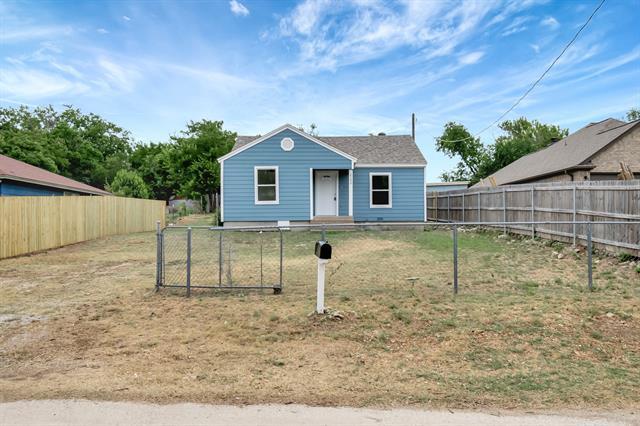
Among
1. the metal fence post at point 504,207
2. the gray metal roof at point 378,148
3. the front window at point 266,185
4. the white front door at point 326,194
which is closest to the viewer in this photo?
the metal fence post at point 504,207

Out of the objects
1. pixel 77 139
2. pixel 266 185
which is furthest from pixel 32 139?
pixel 266 185

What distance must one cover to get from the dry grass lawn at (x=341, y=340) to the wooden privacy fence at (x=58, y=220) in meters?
4.23

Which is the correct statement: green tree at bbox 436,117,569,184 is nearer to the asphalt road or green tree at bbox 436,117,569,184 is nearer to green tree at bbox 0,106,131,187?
green tree at bbox 0,106,131,187

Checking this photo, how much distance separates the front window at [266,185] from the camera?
53.2 feet

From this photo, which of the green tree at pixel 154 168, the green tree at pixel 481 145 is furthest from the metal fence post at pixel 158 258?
the green tree at pixel 154 168

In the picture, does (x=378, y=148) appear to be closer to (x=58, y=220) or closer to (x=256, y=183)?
(x=256, y=183)

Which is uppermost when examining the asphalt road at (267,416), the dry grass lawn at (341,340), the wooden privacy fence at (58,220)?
the wooden privacy fence at (58,220)

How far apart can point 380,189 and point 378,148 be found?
7.57 feet

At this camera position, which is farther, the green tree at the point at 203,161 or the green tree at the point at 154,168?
the green tree at the point at 154,168

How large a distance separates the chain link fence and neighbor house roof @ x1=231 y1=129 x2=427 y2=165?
5.44 m

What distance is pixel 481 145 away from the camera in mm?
46406

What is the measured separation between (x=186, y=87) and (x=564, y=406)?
759 inches

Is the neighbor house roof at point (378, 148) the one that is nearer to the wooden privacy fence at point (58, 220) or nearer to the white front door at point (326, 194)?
the white front door at point (326, 194)

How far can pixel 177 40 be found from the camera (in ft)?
45.3
